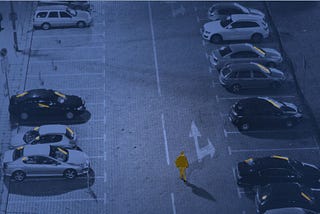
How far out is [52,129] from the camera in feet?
125

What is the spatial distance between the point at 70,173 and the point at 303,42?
1928 centimetres

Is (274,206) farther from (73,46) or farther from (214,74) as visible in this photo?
(73,46)

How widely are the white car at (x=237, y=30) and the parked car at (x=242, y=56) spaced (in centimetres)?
Result: 233

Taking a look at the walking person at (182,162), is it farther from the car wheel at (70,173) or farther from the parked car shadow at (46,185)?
the car wheel at (70,173)

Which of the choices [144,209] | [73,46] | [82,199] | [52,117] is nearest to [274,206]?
[144,209]

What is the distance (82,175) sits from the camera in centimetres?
3647

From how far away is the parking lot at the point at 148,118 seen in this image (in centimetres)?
3528

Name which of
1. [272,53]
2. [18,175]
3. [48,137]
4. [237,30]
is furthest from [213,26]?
[18,175]

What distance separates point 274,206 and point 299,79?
1298cm

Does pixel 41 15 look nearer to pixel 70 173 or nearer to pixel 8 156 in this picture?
pixel 8 156

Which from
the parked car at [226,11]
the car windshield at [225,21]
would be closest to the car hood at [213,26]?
the car windshield at [225,21]

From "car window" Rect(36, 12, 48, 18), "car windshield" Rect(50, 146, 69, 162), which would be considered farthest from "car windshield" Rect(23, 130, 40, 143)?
"car window" Rect(36, 12, 48, 18)

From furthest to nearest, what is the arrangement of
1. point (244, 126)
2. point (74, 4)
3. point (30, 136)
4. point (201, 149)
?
point (74, 4)
point (244, 126)
point (201, 149)
point (30, 136)

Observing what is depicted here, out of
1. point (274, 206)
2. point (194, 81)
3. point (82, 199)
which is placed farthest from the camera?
point (194, 81)
